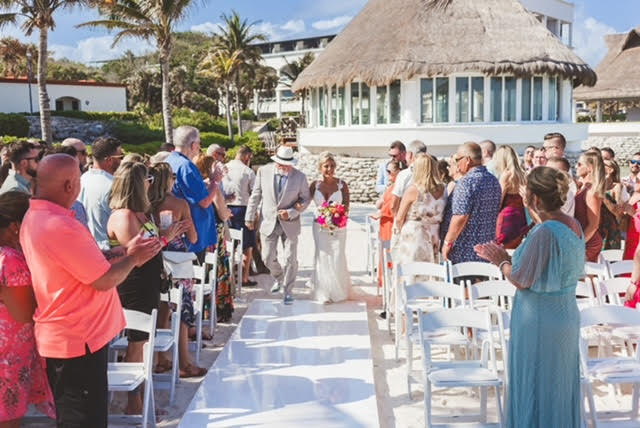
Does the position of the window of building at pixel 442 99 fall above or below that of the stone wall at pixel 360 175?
above

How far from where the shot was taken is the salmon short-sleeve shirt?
329 centimetres

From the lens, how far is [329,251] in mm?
8148

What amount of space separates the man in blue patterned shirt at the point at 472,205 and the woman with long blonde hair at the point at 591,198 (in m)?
1.00

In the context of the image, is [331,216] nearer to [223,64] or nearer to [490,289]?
[490,289]

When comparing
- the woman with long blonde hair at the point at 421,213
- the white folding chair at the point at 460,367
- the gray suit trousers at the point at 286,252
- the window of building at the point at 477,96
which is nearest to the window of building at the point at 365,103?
the window of building at the point at 477,96

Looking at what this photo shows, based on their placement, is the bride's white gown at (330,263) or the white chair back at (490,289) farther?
the bride's white gown at (330,263)

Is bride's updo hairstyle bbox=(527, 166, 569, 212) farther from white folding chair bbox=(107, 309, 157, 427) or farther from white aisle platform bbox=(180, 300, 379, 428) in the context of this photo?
white folding chair bbox=(107, 309, 157, 427)

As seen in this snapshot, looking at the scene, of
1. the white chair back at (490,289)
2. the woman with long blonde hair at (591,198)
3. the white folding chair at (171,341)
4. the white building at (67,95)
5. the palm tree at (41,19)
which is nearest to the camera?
the white folding chair at (171,341)

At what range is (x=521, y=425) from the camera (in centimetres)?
399

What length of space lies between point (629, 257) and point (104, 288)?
5.62 m

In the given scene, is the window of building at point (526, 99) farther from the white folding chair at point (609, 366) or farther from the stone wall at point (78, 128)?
the stone wall at point (78, 128)

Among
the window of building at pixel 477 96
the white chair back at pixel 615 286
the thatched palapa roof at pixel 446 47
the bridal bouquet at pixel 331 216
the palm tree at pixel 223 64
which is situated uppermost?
the palm tree at pixel 223 64

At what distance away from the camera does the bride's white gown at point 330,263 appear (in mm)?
8141

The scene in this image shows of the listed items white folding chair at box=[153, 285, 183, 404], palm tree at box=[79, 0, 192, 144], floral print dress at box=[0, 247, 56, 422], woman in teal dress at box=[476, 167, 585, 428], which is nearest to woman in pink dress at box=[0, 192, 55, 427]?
floral print dress at box=[0, 247, 56, 422]
